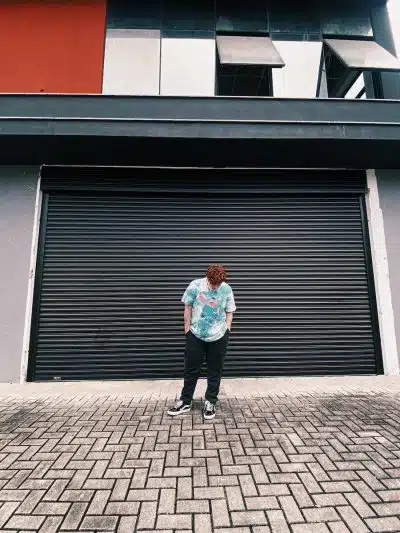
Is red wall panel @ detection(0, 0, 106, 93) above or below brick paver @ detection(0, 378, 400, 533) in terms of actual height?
above

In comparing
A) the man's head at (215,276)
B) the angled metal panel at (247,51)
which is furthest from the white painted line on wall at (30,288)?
the angled metal panel at (247,51)

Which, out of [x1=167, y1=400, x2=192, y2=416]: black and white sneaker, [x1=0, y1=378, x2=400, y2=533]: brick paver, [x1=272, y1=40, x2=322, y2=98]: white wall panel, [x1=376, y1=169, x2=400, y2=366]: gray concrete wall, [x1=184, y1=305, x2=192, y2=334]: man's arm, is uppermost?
[x1=272, y1=40, x2=322, y2=98]: white wall panel

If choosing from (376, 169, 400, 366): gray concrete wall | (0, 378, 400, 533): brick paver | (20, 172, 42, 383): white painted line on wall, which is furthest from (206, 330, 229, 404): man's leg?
(376, 169, 400, 366): gray concrete wall

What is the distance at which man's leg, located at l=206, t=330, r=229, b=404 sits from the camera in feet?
10.9

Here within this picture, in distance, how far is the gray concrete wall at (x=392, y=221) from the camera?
5113 mm

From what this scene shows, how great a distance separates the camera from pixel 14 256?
4.91 m

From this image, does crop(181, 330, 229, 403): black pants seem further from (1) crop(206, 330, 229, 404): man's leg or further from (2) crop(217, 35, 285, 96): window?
(2) crop(217, 35, 285, 96): window

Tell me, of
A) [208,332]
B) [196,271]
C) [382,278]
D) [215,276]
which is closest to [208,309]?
[208,332]

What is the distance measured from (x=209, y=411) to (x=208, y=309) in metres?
1.13

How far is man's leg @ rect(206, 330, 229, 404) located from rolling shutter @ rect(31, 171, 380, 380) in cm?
156

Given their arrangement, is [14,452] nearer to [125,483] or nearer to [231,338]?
[125,483]

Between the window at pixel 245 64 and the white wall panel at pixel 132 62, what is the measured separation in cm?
128

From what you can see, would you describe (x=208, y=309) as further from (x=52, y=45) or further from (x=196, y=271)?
(x=52, y=45)

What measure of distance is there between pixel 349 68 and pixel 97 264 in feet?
18.5
